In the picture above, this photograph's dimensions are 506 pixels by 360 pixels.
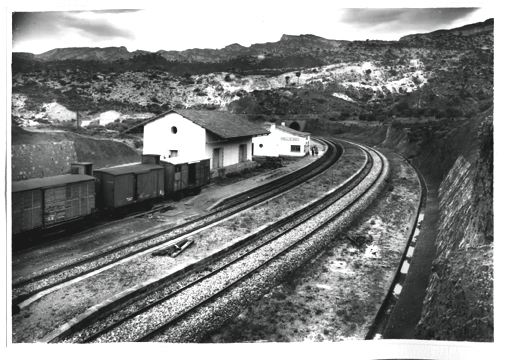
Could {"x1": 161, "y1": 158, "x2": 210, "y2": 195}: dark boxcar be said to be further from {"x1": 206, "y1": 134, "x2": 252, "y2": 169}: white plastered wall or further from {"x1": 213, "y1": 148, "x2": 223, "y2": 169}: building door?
{"x1": 213, "y1": 148, "x2": 223, "y2": 169}: building door

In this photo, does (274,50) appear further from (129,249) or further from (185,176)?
(129,249)

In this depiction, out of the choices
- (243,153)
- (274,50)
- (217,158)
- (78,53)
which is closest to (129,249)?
(78,53)

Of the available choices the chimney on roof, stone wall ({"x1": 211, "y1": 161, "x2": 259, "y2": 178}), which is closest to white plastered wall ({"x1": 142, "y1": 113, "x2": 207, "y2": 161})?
stone wall ({"x1": 211, "y1": 161, "x2": 259, "y2": 178})

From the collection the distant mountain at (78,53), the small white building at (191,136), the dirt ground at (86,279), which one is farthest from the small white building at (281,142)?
the distant mountain at (78,53)

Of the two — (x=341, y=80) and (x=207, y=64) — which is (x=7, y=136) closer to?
(x=207, y=64)

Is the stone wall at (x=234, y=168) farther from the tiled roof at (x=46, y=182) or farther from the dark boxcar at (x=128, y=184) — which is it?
the tiled roof at (x=46, y=182)

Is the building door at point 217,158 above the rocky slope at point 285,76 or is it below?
below
